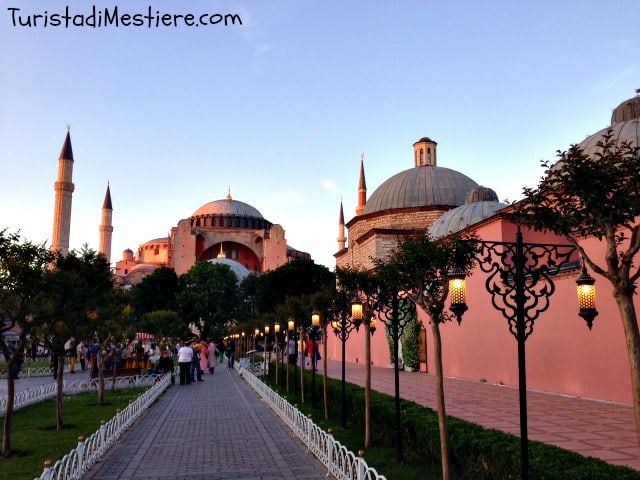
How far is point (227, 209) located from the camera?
2940 inches

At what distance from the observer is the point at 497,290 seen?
4.88 m

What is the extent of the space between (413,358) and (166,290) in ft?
105

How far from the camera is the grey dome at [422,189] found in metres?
31.2

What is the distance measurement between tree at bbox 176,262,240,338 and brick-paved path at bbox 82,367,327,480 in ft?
111

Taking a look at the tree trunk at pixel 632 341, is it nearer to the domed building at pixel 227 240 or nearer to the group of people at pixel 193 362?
the group of people at pixel 193 362

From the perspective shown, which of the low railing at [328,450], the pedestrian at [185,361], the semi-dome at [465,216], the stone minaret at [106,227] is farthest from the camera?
the stone minaret at [106,227]

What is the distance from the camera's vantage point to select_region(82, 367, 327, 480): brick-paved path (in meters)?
6.82

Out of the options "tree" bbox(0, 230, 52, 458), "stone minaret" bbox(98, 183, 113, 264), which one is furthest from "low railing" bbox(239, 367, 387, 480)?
"stone minaret" bbox(98, 183, 113, 264)

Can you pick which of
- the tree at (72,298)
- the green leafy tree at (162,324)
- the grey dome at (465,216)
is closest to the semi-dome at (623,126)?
the grey dome at (465,216)

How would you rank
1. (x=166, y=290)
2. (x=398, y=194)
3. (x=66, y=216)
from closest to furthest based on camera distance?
1. (x=398, y=194)
2. (x=66, y=216)
3. (x=166, y=290)

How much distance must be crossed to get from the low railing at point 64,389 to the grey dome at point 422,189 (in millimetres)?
17346

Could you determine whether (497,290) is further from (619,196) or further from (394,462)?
(394,462)

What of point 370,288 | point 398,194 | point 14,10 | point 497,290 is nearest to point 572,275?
point 370,288

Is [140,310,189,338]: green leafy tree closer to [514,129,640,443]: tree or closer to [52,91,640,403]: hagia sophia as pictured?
[52,91,640,403]: hagia sophia
